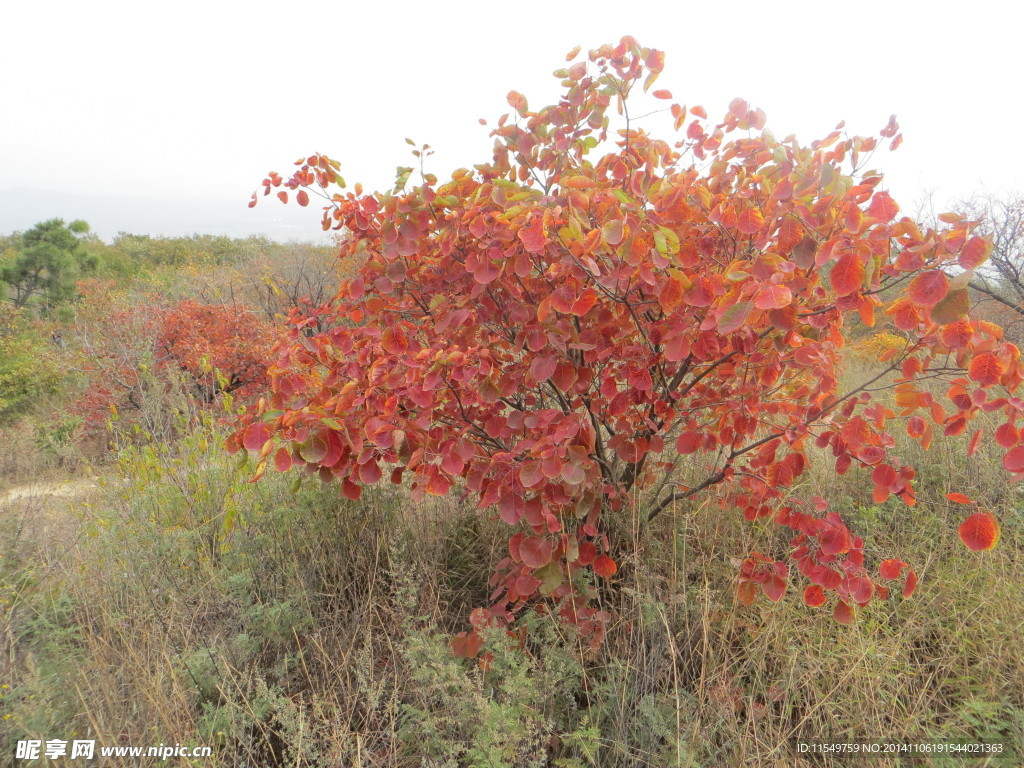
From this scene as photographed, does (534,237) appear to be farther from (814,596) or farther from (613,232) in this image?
(814,596)

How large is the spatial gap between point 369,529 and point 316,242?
72.5ft

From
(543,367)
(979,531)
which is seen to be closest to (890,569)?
(979,531)

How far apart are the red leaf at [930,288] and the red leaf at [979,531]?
0.57 meters

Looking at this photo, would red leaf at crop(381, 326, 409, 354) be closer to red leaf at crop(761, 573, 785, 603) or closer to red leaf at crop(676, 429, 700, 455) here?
red leaf at crop(676, 429, 700, 455)

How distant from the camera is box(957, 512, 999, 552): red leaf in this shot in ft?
4.12

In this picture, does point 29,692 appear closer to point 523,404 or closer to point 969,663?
point 523,404

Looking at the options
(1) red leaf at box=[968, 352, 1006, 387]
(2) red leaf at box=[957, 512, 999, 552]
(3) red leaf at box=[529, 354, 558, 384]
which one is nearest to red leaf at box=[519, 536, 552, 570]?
(3) red leaf at box=[529, 354, 558, 384]

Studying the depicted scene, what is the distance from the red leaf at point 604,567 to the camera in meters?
1.85

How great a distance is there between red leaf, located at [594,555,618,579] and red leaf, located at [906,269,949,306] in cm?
121

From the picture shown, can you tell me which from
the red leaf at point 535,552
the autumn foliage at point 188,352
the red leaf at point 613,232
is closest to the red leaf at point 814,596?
the red leaf at point 535,552

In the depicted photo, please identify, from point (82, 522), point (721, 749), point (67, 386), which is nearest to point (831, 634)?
point (721, 749)

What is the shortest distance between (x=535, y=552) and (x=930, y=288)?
4.09 ft

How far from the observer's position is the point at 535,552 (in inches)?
66.1

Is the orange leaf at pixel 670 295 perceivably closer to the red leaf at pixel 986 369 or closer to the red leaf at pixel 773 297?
the red leaf at pixel 773 297
